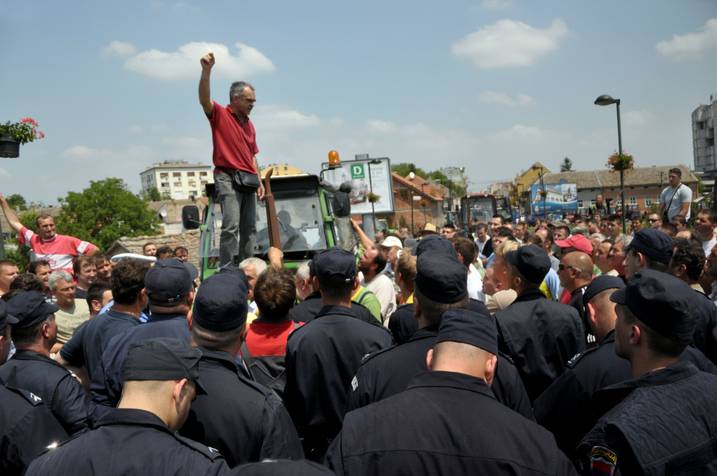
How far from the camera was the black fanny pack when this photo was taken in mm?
6379

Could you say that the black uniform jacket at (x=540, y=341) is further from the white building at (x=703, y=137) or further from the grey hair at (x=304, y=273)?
the white building at (x=703, y=137)

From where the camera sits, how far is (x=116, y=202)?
74.9 metres

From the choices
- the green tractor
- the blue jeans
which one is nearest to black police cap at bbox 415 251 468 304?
the blue jeans

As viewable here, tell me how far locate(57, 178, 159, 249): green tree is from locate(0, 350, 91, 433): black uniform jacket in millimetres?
71558

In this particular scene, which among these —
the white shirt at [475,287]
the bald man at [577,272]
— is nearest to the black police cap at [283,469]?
the bald man at [577,272]

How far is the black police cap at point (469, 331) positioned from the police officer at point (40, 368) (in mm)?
2262

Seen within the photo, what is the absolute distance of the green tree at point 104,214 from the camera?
235 feet

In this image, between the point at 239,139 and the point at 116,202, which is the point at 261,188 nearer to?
the point at 239,139

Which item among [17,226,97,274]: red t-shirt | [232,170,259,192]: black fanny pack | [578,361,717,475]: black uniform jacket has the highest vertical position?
[232,170,259,192]: black fanny pack

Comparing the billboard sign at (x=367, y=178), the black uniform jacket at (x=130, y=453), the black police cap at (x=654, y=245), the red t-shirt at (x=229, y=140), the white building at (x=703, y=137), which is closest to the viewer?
the black uniform jacket at (x=130, y=453)

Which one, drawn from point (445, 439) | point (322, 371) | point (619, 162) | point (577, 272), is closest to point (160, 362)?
point (445, 439)

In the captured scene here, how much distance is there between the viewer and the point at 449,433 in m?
1.99

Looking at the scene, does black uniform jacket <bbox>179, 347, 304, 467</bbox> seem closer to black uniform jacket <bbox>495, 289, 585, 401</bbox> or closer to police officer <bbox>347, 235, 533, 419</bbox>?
police officer <bbox>347, 235, 533, 419</bbox>

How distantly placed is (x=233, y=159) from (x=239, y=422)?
13.4 feet
